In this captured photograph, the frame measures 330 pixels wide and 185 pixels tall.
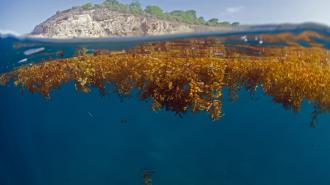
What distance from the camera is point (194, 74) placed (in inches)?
383

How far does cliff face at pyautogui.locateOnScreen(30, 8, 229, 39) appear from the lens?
897 centimetres

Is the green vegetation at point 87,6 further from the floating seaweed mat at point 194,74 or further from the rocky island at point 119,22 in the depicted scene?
the floating seaweed mat at point 194,74

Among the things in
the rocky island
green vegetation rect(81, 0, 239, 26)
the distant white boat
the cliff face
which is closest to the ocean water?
the distant white boat

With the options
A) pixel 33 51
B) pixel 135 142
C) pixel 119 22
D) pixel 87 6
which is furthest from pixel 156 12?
pixel 135 142

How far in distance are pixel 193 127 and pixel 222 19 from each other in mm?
7372

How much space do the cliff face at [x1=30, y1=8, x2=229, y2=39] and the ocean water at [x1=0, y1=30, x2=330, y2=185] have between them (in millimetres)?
2139

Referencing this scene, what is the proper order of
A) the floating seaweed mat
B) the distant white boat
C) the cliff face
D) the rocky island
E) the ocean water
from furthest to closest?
the ocean water < the distant white boat < the floating seaweed mat < the cliff face < the rocky island

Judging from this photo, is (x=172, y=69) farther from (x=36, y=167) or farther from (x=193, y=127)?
(x=36, y=167)

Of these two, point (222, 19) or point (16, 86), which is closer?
point (222, 19)

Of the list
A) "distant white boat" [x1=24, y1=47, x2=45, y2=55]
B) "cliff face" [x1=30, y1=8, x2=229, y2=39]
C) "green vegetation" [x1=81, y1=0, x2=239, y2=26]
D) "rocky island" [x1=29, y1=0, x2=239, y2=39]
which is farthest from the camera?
"distant white boat" [x1=24, y1=47, x2=45, y2=55]

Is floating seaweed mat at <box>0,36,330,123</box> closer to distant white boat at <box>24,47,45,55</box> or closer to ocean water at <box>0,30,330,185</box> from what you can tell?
distant white boat at <box>24,47,45,55</box>

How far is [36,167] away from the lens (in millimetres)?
14367

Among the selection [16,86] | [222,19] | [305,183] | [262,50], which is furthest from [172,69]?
[305,183]

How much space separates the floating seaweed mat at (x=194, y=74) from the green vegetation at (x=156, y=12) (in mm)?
1468
